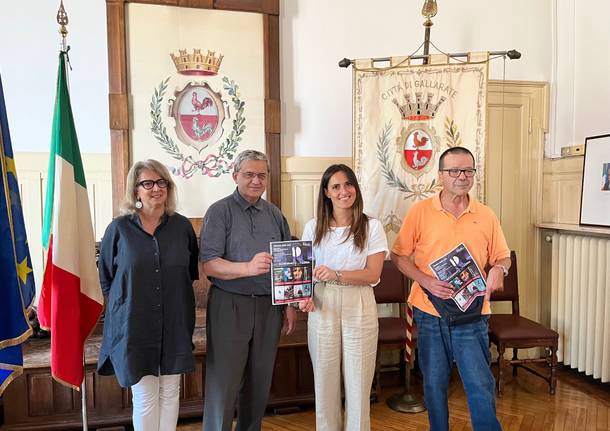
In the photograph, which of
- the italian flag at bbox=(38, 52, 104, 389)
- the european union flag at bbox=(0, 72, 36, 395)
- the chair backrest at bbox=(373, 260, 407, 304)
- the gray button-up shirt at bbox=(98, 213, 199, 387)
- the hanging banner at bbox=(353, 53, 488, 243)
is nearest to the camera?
the european union flag at bbox=(0, 72, 36, 395)

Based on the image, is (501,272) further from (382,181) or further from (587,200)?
(587,200)

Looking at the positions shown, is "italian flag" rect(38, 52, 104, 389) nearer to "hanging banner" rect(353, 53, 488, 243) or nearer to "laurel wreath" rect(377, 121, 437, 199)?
"hanging banner" rect(353, 53, 488, 243)

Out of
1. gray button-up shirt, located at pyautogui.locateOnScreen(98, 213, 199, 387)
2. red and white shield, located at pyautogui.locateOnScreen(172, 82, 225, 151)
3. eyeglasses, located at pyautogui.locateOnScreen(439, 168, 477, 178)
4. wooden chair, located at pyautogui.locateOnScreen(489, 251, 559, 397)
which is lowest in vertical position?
wooden chair, located at pyautogui.locateOnScreen(489, 251, 559, 397)

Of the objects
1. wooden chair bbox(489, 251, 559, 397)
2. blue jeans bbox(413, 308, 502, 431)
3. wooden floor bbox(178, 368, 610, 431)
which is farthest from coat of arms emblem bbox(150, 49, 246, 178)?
wooden chair bbox(489, 251, 559, 397)

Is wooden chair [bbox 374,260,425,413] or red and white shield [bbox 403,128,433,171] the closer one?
wooden chair [bbox 374,260,425,413]

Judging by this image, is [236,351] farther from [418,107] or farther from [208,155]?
[418,107]

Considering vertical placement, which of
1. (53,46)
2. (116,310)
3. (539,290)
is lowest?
(539,290)

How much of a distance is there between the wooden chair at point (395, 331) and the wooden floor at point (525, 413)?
82 millimetres

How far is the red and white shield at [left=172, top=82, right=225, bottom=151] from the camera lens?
3574 millimetres

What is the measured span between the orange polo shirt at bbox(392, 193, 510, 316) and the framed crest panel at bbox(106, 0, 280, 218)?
1551 millimetres

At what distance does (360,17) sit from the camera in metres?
3.87

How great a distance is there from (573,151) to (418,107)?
1409mm

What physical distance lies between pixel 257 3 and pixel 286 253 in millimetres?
2356

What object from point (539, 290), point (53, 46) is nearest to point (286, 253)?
point (53, 46)
